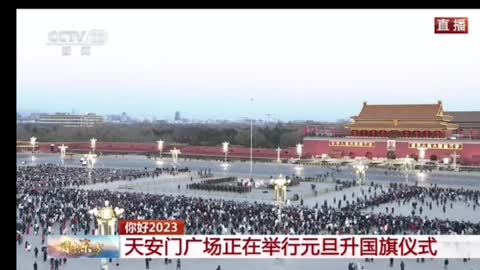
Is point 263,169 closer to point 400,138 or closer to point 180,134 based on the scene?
point 400,138

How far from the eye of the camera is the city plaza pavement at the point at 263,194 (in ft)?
27.0

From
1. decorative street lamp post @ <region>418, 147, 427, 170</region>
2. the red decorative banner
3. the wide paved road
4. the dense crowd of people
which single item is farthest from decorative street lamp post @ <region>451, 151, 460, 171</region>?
the red decorative banner

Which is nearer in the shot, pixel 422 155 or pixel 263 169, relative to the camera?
pixel 263 169

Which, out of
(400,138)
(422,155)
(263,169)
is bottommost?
(263,169)

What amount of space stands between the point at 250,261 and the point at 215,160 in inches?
714

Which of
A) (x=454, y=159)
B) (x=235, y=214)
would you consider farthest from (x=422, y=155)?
(x=235, y=214)

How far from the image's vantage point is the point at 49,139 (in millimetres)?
28547

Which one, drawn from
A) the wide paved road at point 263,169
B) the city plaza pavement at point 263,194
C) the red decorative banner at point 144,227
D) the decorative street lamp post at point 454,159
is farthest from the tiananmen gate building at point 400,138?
the red decorative banner at point 144,227

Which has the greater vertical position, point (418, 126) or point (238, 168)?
point (418, 126)

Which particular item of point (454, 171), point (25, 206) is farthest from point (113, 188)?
point (454, 171)

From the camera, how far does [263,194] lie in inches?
606

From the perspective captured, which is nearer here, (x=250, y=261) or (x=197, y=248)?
(x=197, y=248)
